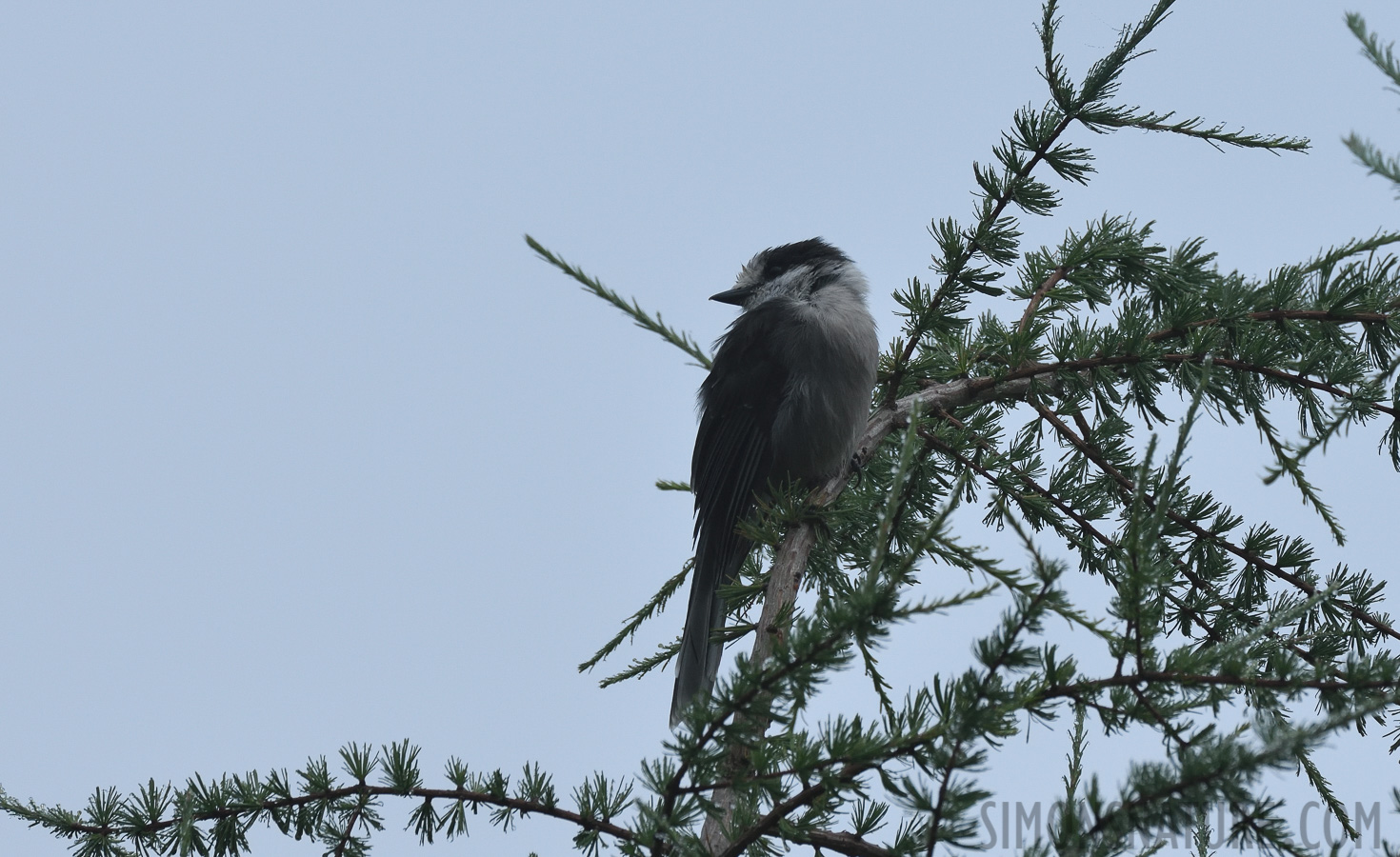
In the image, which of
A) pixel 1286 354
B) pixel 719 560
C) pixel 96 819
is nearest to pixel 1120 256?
pixel 1286 354

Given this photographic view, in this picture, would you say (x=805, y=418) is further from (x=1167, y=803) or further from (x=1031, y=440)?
(x=1167, y=803)

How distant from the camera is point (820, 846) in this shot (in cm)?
190

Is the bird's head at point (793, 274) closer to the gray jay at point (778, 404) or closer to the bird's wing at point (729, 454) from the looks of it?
the gray jay at point (778, 404)

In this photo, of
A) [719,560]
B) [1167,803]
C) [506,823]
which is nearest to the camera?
[1167,803]

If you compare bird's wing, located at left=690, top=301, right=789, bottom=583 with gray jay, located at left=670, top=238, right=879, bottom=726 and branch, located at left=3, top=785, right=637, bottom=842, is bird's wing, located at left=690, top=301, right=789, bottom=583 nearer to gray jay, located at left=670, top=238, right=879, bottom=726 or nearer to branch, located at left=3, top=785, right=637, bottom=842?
gray jay, located at left=670, top=238, right=879, bottom=726

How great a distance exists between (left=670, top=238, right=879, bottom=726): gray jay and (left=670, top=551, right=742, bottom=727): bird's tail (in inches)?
11.4

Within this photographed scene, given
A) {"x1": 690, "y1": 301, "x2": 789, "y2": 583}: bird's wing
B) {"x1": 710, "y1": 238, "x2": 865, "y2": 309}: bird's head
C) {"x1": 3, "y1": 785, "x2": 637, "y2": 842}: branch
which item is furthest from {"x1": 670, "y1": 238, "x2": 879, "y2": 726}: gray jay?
{"x1": 3, "y1": 785, "x2": 637, "y2": 842}: branch

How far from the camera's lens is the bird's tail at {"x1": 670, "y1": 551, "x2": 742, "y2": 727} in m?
3.40

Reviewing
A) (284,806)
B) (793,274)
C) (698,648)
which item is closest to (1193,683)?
(284,806)

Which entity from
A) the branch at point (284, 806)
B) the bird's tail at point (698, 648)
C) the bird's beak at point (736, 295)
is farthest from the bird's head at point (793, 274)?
the branch at point (284, 806)

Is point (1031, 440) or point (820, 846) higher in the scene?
point (1031, 440)

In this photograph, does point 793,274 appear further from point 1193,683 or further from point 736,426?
point 1193,683

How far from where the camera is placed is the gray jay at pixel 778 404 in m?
4.27

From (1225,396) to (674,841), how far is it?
2.00 m
